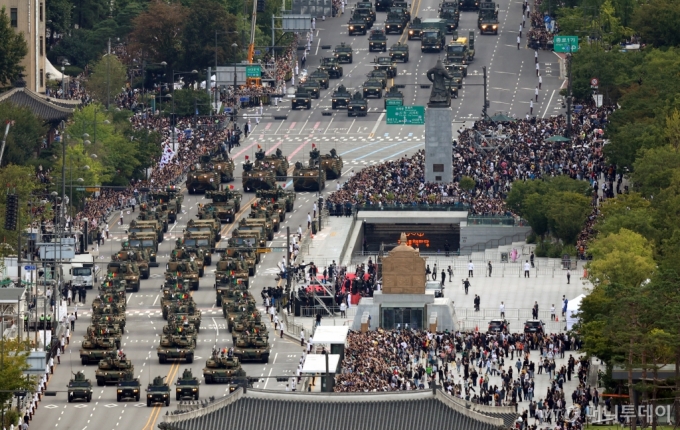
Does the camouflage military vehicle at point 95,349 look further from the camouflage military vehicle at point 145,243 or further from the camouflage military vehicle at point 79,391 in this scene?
the camouflage military vehicle at point 145,243

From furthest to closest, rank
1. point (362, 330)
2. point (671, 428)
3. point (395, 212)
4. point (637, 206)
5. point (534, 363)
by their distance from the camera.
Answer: point (395, 212) < point (637, 206) < point (362, 330) < point (534, 363) < point (671, 428)

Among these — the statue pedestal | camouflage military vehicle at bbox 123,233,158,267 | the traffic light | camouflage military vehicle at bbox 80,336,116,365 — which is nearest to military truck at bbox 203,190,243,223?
camouflage military vehicle at bbox 123,233,158,267

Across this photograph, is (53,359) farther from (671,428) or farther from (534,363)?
(671,428)

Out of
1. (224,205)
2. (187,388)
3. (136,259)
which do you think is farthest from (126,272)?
(187,388)

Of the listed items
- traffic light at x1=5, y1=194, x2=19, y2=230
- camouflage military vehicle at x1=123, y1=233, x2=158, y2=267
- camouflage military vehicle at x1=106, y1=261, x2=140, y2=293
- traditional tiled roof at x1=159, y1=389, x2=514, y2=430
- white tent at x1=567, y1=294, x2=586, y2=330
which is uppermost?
traditional tiled roof at x1=159, y1=389, x2=514, y2=430

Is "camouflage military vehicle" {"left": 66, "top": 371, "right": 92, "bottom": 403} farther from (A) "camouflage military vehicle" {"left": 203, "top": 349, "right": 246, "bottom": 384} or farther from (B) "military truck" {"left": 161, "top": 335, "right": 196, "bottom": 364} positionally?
(B) "military truck" {"left": 161, "top": 335, "right": 196, "bottom": 364}

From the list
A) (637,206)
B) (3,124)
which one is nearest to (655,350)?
(637,206)

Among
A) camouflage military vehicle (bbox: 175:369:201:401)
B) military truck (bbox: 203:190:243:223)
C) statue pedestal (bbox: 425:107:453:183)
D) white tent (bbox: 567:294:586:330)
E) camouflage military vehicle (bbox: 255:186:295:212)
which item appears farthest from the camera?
statue pedestal (bbox: 425:107:453:183)
